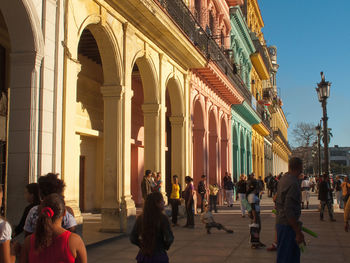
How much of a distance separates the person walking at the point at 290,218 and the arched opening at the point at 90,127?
980cm

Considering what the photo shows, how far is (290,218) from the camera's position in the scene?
205 inches

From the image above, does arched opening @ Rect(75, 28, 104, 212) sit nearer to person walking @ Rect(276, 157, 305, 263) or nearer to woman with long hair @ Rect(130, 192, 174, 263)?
person walking @ Rect(276, 157, 305, 263)

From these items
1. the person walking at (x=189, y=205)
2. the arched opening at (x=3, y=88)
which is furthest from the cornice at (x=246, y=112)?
the arched opening at (x=3, y=88)

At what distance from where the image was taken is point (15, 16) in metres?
7.63

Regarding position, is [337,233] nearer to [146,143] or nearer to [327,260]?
[327,260]

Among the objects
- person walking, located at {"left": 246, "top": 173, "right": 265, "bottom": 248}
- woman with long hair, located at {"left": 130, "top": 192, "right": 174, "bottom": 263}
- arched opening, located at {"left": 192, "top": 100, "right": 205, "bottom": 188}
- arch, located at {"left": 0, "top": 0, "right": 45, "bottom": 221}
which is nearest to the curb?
arch, located at {"left": 0, "top": 0, "right": 45, "bottom": 221}

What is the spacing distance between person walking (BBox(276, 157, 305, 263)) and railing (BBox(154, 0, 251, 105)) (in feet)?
27.6

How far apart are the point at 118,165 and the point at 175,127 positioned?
581 centimetres

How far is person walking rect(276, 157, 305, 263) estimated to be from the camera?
5238 millimetres

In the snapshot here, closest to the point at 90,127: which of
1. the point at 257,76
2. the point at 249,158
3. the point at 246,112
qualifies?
the point at 246,112

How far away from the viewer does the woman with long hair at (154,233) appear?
159 inches

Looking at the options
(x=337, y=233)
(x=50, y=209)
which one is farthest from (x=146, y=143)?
(x=50, y=209)

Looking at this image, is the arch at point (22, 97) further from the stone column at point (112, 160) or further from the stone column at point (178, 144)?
the stone column at point (178, 144)

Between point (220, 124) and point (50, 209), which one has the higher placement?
point (220, 124)
